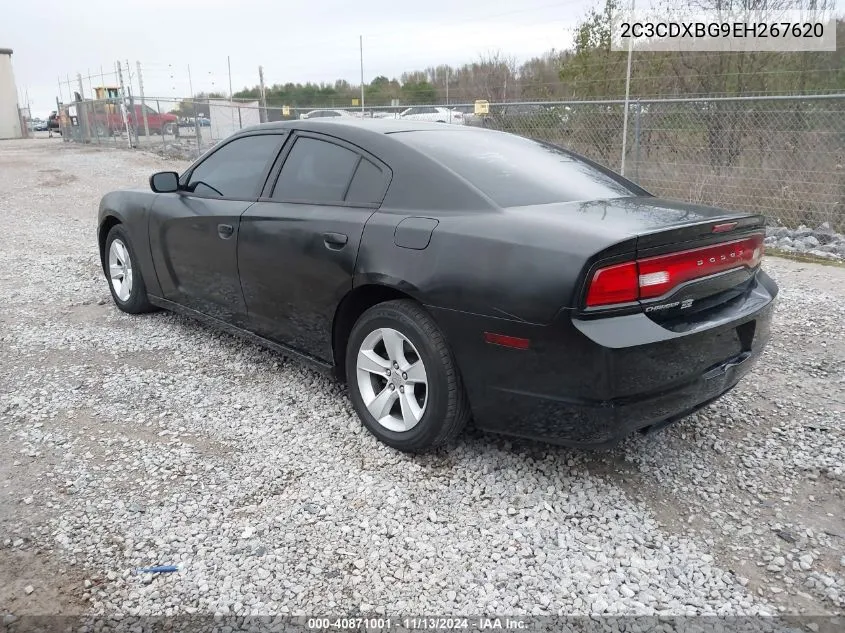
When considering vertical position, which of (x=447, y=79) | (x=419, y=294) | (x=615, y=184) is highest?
(x=447, y=79)

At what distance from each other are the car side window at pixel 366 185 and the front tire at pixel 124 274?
2.41m

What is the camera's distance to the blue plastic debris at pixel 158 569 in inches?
92.2

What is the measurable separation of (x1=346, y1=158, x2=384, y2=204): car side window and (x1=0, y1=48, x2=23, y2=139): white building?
139 feet

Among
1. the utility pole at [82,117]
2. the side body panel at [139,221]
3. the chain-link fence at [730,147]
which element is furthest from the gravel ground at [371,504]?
the utility pole at [82,117]

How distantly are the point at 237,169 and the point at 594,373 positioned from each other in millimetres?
2708

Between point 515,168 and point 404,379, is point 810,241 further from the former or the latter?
point 404,379

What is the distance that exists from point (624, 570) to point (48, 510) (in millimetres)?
2308

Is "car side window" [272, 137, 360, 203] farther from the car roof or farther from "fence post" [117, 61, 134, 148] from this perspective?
"fence post" [117, 61, 134, 148]

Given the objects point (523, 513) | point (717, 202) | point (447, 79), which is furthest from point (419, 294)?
point (447, 79)

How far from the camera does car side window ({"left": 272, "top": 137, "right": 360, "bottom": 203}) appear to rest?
3.39 m

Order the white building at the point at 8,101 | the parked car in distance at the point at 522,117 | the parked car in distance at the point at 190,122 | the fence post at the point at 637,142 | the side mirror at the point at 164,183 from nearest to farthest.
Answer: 1. the side mirror at the point at 164,183
2. the fence post at the point at 637,142
3. the parked car in distance at the point at 522,117
4. the parked car in distance at the point at 190,122
5. the white building at the point at 8,101

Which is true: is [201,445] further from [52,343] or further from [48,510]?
[52,343]

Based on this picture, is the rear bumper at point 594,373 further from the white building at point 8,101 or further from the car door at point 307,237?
the white building at point 8,101

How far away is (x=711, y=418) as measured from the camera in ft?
11.3
